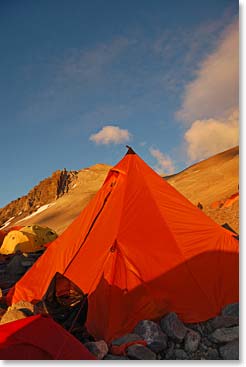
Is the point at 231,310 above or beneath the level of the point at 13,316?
beneath

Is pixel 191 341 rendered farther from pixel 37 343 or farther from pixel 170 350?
pixel 37 343

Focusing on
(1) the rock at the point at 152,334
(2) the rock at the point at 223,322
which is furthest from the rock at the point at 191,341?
(2) the rock at the point at 223,322

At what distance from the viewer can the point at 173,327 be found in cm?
470

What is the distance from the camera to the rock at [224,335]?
14.7 feet

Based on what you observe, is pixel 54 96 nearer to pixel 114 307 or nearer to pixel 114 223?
pixel 114 223

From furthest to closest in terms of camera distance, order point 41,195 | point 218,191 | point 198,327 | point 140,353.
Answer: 1. point 41,195
2. point 218,191
3. point 198,327
4. point 140,353

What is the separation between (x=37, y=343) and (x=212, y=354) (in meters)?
2.29

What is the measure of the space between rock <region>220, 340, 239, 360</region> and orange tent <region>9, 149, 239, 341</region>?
0.79 meters

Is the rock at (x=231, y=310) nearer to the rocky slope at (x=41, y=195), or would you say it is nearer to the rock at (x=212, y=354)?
the rock at (x=212, y=354)

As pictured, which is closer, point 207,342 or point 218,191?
point 207,342

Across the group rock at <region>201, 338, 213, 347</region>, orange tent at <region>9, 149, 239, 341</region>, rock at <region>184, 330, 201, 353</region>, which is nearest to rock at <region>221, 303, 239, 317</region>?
orange tent at <region>9, 149, 239, 341</region>

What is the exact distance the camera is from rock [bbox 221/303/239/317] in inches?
199

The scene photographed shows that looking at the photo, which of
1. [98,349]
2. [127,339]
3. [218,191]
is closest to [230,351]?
[127,339]

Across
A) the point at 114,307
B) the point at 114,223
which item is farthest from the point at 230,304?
the point at 114,223
